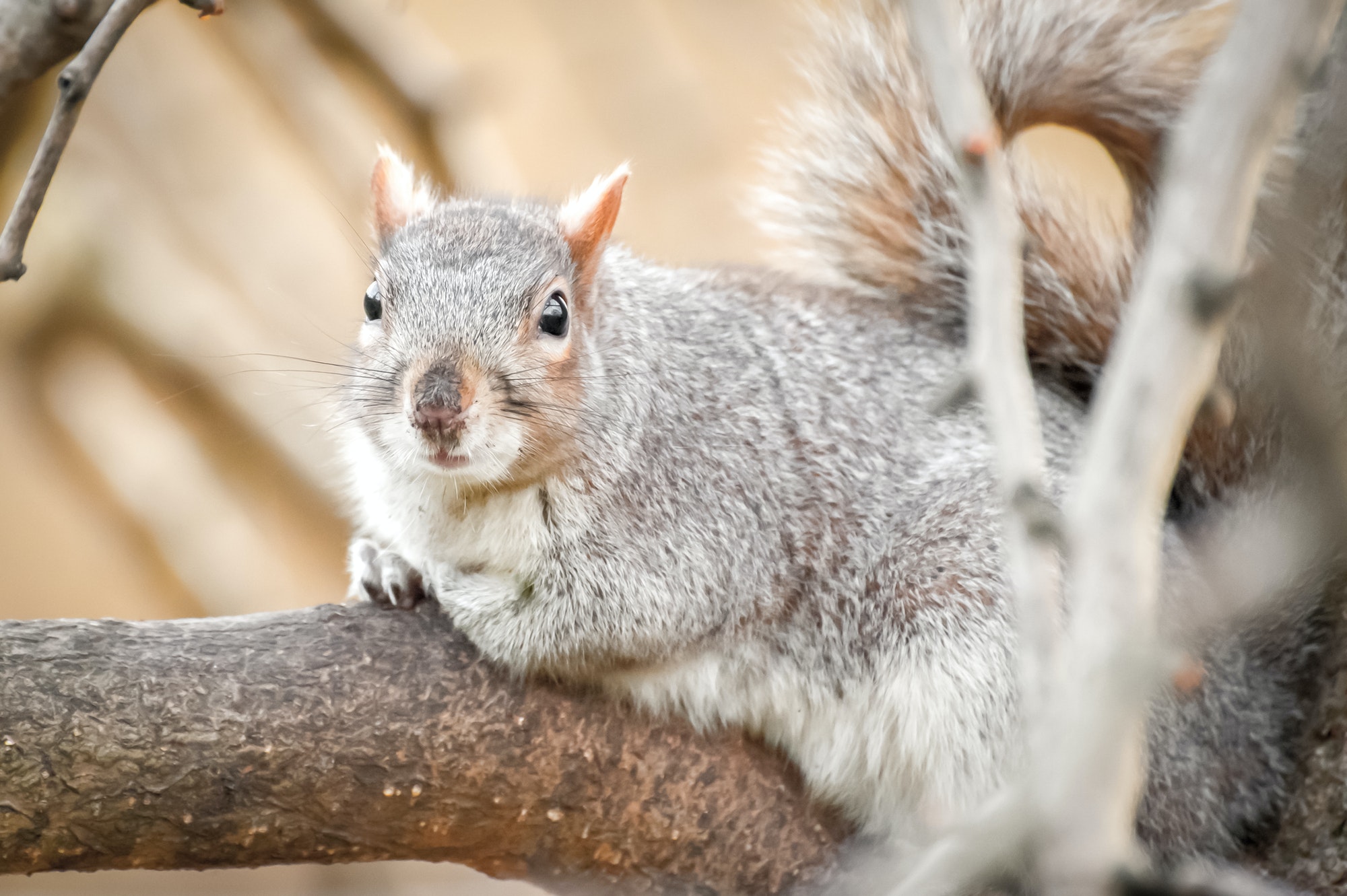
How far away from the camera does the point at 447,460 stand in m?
1.66

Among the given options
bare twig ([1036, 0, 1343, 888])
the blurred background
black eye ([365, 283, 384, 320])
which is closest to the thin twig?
bare twig ([1036, 0, 1343, 888])

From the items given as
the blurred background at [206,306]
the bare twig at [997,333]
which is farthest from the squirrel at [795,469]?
the blurred background at [206,306]

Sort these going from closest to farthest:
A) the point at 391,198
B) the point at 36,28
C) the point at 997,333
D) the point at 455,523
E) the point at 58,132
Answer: the point at 997,333
the point at 58,132
the point at 36,28
the point at 455,523
the point at 391,198

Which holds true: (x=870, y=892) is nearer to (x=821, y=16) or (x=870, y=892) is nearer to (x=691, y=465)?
(x=691, y=465)

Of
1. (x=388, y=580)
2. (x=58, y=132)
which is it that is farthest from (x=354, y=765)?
(x=58, y=132)

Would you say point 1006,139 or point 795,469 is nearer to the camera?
point 795,469

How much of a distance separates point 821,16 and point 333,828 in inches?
70.6

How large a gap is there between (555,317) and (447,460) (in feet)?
1.07

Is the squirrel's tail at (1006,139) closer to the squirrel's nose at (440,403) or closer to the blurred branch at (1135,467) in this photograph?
the squirrel's nose at (440,403)

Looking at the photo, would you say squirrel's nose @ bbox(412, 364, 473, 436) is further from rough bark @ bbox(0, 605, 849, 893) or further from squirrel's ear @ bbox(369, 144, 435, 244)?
squirrel's ear @ bbox(369, 144, 435, 244)

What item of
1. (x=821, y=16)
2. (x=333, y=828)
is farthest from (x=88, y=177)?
(x=333, y=828)

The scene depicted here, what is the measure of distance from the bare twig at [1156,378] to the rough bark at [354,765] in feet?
4.11

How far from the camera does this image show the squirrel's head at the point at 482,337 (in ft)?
5.45

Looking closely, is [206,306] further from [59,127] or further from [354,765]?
[59,127]
